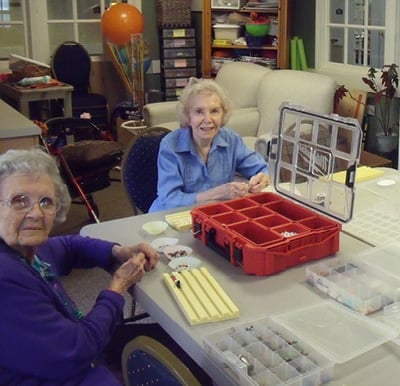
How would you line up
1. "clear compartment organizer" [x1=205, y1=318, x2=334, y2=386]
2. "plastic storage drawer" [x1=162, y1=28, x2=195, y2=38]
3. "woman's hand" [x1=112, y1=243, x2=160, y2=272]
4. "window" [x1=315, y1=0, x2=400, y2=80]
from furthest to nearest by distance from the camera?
"plastic storage drawer" [x1=162, y1=28, x2=195, y2=38]
"window" [x1=315, y1=0, x2=400, y2=80]
"woman's hand" [x1=112, y1=243, x2=160, y2=272]
"clear compartment organizer" [x1=205, y1=318, x2=334, y2=386]

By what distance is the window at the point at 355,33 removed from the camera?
14.8 ft

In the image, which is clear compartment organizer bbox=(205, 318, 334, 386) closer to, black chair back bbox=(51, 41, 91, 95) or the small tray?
the small tray

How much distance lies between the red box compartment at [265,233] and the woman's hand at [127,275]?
0.24 metres

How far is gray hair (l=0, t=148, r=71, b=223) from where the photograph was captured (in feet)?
5.16

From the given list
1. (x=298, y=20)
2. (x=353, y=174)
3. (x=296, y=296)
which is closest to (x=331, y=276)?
(x=296, y=296)

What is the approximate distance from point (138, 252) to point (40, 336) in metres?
0.52

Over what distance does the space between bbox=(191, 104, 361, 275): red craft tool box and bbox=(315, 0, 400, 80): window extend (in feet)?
8.82

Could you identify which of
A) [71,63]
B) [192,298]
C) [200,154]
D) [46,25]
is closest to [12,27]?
[46,25]

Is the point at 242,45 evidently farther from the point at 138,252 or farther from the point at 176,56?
the point at 138,252

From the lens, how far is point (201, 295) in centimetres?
161

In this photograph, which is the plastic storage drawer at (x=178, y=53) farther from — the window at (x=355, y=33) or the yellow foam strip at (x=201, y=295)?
the yellow foam strip at (x=201, y=295)

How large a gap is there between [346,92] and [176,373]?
3754 mm

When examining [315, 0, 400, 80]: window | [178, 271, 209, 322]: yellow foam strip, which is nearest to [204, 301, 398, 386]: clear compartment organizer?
[178, 271, 209, 322]: yellow foam strip

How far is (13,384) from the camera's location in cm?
138
